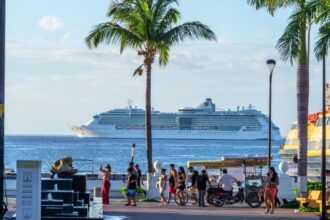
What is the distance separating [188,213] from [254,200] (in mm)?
4595

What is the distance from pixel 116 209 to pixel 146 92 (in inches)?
356

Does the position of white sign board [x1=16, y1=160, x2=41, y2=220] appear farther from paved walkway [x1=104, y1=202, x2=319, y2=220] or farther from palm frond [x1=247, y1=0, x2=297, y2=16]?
palm frond [x1=247, y1=0, x2=297, y2=16]

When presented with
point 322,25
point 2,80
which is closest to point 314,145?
point 322,25

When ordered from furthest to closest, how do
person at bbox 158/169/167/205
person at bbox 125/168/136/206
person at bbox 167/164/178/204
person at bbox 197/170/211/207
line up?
person at bbox 167/164/178/204 → person at bbox 158/169/167/205 → person at bbox 197/170/211/207 → person at bbox 125/168/136/206

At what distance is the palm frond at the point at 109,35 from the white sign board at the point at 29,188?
19.4 meters

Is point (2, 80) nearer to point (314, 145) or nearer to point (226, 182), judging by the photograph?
point (226, 182)

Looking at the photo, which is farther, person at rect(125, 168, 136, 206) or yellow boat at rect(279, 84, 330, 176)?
yellow boat at rect(279, 84, 330, 176)

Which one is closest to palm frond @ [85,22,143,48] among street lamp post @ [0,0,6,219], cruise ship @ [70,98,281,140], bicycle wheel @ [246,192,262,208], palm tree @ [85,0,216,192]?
palm tree @ [85,0,216,192]

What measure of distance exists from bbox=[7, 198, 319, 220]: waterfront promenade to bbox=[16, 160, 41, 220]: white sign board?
7.36m

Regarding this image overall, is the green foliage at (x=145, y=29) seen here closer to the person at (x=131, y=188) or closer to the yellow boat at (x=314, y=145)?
the person at (x=131, y=188)

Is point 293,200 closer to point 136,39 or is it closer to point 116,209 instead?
point 116,209

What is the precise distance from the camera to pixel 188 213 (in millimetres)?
29734

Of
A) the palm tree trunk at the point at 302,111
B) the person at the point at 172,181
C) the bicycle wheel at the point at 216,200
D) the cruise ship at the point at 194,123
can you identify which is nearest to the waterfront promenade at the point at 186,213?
the bicycle wheel at the point at 216,200

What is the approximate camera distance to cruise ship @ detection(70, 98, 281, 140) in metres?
166
